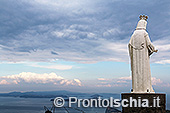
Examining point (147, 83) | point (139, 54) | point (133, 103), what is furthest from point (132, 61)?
point (133, 103)

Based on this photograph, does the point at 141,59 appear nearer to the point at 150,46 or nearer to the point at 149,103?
the point at 150,46

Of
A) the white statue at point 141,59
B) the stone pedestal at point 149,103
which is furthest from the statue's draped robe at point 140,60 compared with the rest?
the stone pedestal at point 149,103

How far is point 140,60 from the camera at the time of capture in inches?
381

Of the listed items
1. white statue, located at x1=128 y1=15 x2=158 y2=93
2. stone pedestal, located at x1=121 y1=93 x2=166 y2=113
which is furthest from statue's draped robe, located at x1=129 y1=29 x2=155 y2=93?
stone pedestal, located at x1=121 y1=93 x2=166 y2=113

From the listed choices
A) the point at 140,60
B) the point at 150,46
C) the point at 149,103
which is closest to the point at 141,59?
the point at 140,60

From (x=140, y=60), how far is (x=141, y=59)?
0.06m

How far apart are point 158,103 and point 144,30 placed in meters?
3.18

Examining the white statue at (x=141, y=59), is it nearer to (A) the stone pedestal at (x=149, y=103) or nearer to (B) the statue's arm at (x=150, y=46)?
(B) the statue's arm at (x=150, y=46)

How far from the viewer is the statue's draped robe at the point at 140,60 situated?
946 cm

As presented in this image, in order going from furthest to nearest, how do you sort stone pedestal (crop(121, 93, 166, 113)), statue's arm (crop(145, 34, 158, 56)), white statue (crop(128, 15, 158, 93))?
statue's arm (crop(145, 34, 158, 56))
white statue (crop(128, 15, 158, 93))
stone pedestal (crop(121, 93, 166, 113))

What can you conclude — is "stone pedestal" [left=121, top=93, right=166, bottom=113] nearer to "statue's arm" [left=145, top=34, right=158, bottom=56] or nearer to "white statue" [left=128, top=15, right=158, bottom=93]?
"white statue" [left=128, top=15, right=158, bottom=93]

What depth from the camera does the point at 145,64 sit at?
959 centimetres

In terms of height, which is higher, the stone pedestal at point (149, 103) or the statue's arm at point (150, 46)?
→ the statue's arm at point (150, 46)

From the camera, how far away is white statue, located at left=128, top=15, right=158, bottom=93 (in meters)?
9.46
